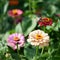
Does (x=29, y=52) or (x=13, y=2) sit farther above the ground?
(x=13, y=2)

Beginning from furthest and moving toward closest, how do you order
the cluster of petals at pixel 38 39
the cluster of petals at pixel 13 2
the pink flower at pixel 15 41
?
the cluster of petals at pixel 13 2, the pink flower at pixel 15 41, the cluster of petals at pixel 38 39

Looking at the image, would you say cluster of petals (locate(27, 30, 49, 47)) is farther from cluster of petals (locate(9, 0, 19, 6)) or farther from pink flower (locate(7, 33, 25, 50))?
cluster of petals (locate(9, 0, 19, 6))

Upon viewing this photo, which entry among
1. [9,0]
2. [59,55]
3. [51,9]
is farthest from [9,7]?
[59,55]

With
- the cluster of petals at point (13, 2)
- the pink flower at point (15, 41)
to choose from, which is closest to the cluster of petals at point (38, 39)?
the pink flower at point (15, 41)

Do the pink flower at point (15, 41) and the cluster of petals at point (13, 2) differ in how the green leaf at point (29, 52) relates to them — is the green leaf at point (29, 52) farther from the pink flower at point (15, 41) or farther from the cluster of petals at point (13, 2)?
the cluster of petals at point (13, 2)

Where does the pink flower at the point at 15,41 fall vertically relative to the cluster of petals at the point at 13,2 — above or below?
below

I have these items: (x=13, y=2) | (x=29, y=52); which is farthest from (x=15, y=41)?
(x=13, y=2)

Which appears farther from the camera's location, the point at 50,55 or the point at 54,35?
the point at 54,35

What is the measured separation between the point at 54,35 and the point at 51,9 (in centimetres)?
59

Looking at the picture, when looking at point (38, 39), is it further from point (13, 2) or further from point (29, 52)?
point (13, 2)

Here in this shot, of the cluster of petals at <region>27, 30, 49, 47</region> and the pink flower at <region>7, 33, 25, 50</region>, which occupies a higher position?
the cluster of petals at <region>27, 30, 49, 47</region>

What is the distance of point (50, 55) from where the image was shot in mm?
1206

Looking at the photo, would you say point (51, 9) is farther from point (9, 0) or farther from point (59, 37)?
point (59, 37)

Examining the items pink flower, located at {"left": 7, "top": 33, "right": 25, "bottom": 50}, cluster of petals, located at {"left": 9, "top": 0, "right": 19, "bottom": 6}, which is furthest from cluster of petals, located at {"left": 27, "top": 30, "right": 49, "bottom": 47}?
cluster of petals, located at {"left": 9, "top": 0, "right": 19, "bottom": 6}
